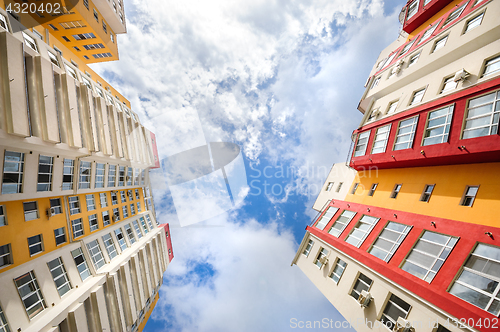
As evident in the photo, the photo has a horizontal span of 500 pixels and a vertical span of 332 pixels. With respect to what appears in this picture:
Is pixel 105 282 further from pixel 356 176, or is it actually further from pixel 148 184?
pixel 356 176

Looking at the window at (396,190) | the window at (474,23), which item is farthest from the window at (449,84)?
the window at (396,190)

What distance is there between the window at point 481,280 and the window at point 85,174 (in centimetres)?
3489

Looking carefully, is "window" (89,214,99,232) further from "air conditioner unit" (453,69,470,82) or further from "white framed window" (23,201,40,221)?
"air conditioner unit" (453,69,470,82)

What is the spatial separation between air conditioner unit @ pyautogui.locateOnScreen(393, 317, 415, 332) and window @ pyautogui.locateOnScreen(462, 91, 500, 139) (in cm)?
1352

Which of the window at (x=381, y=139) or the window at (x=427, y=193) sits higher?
the window at (x=381, y=139)

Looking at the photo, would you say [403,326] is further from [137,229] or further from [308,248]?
[137,229]

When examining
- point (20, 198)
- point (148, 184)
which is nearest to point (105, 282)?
point (20, 198)

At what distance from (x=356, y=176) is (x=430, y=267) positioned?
1294 centimetres

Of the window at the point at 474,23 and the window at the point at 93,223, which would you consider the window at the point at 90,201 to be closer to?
the window at the point at 93,223

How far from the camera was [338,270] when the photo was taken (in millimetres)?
17250

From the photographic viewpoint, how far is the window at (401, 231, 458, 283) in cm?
1080

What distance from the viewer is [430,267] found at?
1095 cm

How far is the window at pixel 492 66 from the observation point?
11.9 meters

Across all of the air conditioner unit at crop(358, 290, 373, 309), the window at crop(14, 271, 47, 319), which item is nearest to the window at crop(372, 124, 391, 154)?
the air conditioner unit at crop(358, 290, 373, 309)
